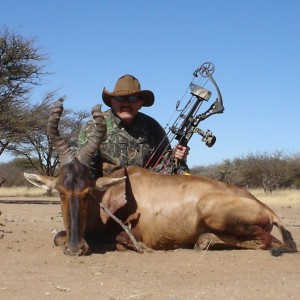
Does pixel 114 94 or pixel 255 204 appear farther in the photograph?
pixel 114 94

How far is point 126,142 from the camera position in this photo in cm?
802

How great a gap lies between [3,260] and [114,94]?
2.70 meters

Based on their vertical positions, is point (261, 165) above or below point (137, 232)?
below

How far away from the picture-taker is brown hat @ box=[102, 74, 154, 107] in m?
8.03

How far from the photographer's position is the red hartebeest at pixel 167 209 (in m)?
6.73

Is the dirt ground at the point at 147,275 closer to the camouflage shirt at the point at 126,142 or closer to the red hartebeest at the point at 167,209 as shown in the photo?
the red hartebeest at the point at 167,209

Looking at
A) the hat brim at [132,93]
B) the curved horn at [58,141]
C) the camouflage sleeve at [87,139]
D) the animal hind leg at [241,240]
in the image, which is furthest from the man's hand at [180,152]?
the curved horn at [58,141]

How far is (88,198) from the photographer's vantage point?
660 centimetres

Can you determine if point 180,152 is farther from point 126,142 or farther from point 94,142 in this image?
point 94,142

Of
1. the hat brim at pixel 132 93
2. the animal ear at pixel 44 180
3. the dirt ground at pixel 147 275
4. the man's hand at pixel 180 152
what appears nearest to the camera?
the dirt ground at pixel 147 275

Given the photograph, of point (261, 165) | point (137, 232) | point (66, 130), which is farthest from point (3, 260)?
point (261, 165)

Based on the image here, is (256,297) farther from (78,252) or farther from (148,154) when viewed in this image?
(148,154)

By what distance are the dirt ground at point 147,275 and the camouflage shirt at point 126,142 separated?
1269mm

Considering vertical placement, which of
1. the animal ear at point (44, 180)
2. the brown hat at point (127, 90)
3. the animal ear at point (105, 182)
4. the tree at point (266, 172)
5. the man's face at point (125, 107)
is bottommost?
A: the tree at point (266, 172)
